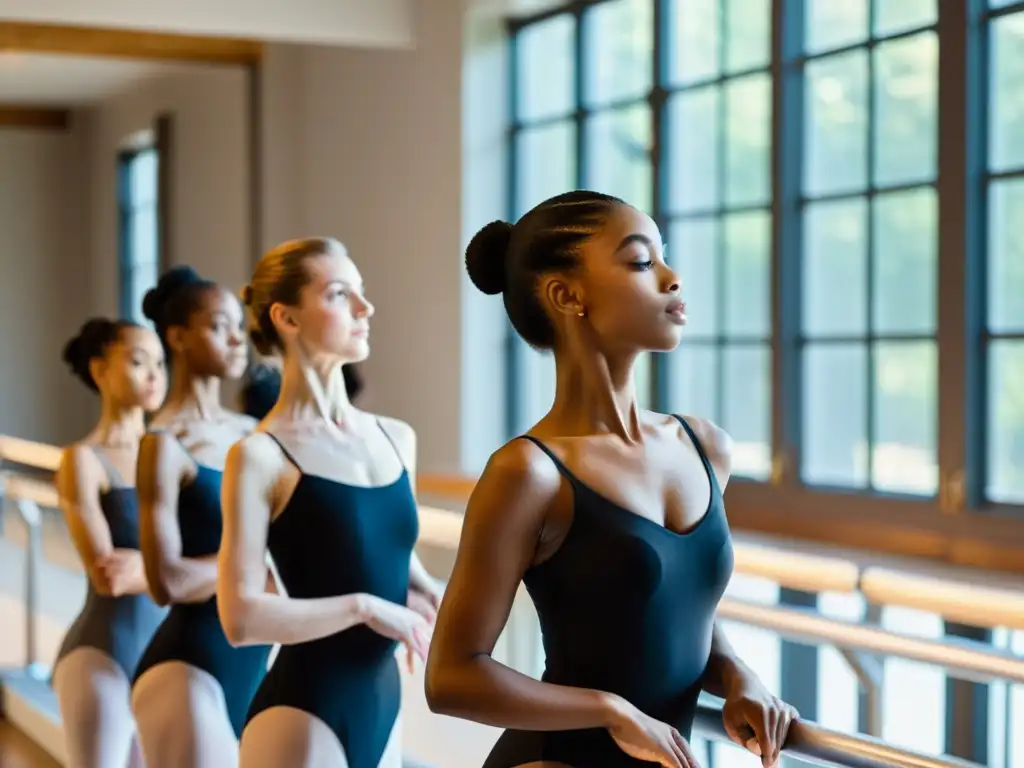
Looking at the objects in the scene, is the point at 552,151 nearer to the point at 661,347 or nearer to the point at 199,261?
the point at 199,261

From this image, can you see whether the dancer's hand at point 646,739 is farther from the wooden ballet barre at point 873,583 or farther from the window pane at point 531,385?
the window pane at point 531,385

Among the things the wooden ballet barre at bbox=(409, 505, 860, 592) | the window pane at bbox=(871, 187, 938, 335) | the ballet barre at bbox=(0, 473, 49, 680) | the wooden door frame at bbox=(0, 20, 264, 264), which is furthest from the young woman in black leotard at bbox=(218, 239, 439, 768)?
the wooden door frame at bbox=(0, 20, 264, 264)

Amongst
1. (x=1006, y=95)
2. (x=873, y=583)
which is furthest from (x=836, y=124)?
(x=873, y=583)

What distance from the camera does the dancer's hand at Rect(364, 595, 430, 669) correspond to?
2.46 meters

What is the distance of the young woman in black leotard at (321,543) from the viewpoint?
8.06 feet

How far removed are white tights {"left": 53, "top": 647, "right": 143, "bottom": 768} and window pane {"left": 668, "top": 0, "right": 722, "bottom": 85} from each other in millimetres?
4541

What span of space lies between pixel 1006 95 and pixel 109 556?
377 cm

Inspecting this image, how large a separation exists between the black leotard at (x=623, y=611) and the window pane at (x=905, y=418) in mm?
4524

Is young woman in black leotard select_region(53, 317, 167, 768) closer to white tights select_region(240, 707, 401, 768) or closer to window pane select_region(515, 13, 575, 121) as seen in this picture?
white tights select_region(240, 707, 401, 768)

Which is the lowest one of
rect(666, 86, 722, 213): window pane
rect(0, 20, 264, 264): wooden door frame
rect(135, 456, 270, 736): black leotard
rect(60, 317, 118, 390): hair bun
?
rect(135, 456, 270, 736): black leotard

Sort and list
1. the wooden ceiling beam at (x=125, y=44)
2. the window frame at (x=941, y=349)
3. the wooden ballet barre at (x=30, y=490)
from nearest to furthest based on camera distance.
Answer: the wooden ballet barre at (x=30, y=490) < the window frame at (x=941, y=349) < the wooden ceiling beam at (x=125, y=44)

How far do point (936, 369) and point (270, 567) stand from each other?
3.88m

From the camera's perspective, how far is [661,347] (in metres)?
1.72

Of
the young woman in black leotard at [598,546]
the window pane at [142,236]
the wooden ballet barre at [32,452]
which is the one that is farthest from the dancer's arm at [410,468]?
the window pane at [142,236]
